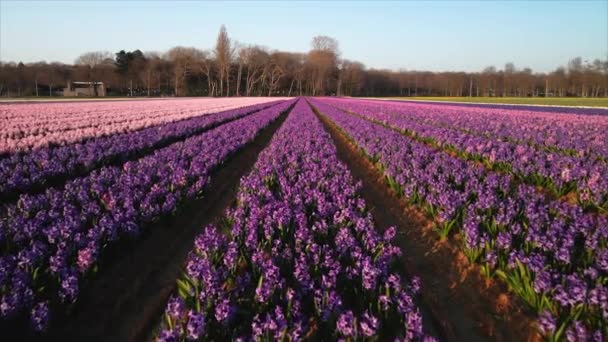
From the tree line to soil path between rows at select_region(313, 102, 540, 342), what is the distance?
9655 centimetres

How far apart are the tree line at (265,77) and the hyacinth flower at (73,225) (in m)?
92.8

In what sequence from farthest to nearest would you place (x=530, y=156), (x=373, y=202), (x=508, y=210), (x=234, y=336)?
(x=530, y=156)
(x=373, y=202)
(x=508, y=210)
(x=234, y=336)

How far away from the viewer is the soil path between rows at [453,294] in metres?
3.68

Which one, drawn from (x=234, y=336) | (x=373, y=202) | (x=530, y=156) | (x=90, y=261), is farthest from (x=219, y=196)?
(x=530, y=156)

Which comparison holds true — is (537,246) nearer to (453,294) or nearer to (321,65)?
(453,294)

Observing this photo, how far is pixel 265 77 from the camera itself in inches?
4567

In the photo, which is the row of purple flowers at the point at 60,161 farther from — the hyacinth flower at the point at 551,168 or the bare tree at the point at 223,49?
the bare tree at the point at 223,49

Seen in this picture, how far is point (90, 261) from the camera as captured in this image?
378 cm

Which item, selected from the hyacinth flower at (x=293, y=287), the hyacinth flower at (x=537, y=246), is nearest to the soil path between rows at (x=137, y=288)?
the hyacinth flower at (x=293, y=287)

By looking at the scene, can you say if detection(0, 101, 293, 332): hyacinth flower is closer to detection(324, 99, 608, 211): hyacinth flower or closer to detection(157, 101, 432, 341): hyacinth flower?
detection(157, 101, 432, 341): hyacinth flower

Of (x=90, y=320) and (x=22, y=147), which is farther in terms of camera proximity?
(x=22, y=147)

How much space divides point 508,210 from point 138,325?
486cm

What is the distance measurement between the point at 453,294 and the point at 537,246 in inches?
43.0

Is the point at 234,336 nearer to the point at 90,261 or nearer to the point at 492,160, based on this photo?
the point at 90,261
